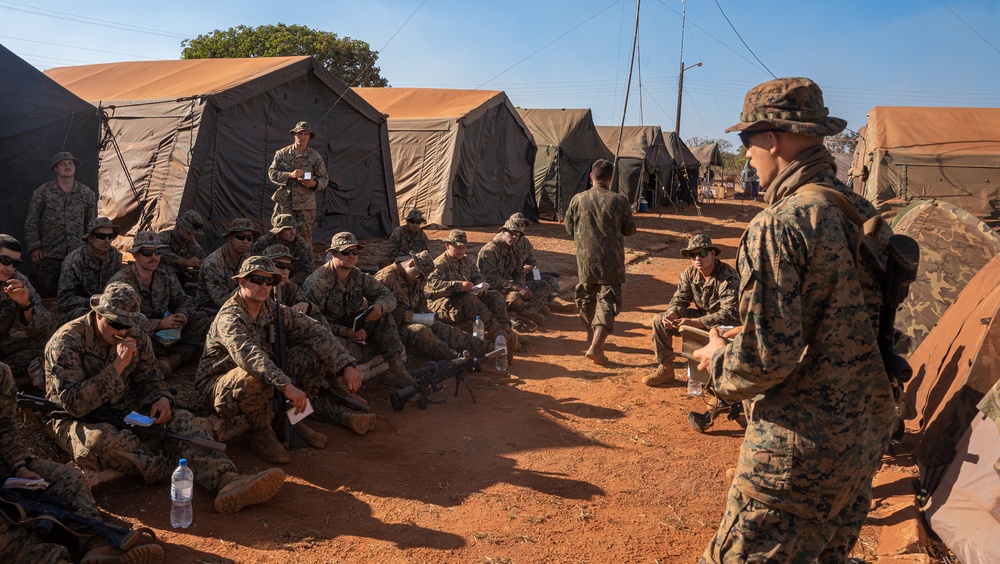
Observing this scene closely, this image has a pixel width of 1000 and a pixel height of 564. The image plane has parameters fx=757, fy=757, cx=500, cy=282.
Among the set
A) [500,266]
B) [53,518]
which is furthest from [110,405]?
[500,266]

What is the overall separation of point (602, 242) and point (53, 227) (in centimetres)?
608

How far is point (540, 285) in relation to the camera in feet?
34.9

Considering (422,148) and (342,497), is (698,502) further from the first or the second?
(422,148)

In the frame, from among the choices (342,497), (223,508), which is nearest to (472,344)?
(342,497)

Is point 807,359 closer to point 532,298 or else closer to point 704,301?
point 704,301

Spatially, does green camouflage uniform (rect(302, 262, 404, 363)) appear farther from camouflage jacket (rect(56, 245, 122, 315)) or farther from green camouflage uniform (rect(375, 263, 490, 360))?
camouflage jacket (rect(56, 245, 122, 315))

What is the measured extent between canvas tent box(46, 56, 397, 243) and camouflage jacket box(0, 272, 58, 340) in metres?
5.48

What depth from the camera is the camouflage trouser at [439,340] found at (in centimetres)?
788

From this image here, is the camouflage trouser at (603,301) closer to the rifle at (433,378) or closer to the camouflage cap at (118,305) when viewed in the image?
the rifle at (433,378)

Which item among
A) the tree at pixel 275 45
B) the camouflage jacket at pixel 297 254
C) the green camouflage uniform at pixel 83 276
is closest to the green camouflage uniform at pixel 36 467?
the green camouflage uniform at pixel 83 276

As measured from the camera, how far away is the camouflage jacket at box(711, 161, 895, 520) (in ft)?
8.43

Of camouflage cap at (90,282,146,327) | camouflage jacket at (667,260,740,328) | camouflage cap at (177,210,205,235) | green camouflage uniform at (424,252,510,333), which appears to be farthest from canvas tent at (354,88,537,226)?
camouflage cap at (90,282,146,327)

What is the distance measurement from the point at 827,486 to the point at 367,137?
43.0ft

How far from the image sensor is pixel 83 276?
711 centimetres
